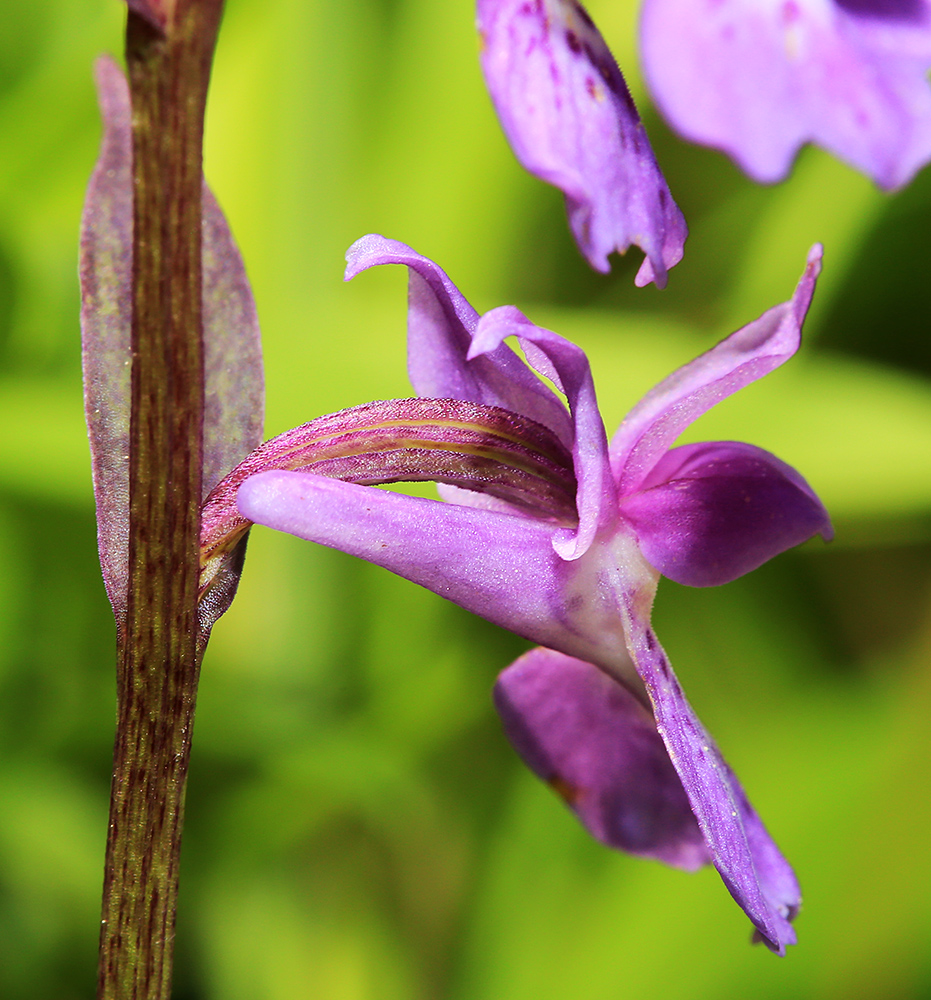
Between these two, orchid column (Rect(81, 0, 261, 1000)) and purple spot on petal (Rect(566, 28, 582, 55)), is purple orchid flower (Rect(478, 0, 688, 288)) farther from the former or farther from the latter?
orchid column (Rect(81, 0, 261, 1000))

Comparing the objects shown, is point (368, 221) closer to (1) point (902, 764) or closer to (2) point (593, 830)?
(1) point (902, 764)

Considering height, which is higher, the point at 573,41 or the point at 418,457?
the point at 573,41

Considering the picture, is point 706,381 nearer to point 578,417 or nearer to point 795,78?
point 578,417

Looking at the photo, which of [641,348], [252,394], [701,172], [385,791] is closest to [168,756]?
[252,394]

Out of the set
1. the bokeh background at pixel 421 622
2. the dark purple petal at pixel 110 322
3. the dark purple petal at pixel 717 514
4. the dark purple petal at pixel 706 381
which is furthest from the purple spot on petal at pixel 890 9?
the bokeh background at pixel 421 622

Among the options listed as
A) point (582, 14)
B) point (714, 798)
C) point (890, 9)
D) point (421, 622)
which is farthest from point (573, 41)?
point (421, 622)

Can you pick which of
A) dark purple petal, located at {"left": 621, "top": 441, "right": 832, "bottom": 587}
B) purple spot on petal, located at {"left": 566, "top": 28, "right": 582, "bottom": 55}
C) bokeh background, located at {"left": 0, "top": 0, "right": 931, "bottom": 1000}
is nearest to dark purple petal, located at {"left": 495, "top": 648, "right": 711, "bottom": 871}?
dark purple petal, located at {"left": 621, "top": 441, "right": 832, "bottom": 587}

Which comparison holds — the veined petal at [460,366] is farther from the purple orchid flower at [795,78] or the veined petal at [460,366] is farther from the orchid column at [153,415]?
the purple orchid flower at [795,78]
